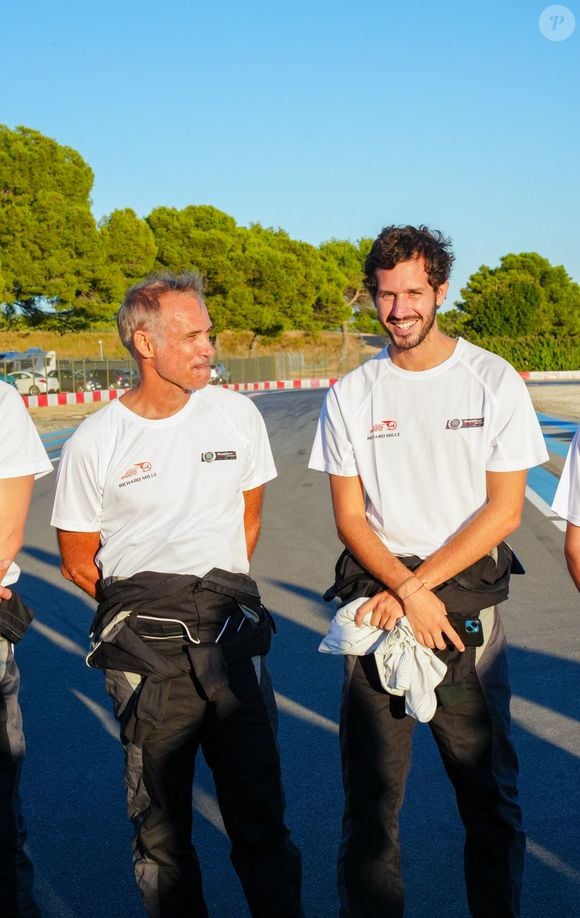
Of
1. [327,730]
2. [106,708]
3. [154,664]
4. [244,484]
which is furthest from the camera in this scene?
[106,708]

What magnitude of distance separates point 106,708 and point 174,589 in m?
2.69

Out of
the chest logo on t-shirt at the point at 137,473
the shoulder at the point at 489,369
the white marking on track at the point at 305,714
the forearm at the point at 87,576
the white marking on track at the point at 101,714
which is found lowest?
the white marking on track at the point at 101,714

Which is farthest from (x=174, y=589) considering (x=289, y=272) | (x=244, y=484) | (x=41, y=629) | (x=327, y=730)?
(x=289, y=272)

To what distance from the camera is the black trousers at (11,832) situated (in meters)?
3.08

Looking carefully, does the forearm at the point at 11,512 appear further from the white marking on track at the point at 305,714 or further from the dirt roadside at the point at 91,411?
the dirt roadside at the point at 91,411

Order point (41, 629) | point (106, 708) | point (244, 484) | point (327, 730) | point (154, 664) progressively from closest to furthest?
point (154, 664), point (244, 484), point (327, 730), point (106, 708), point (41, 629)

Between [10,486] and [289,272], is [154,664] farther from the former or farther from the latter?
[289,272]

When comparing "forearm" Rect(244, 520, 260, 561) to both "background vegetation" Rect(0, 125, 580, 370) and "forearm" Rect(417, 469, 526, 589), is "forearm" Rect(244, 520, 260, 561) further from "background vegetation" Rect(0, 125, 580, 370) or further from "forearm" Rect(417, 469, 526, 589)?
"background vegetation" Rect(0, 125, 580, 370)

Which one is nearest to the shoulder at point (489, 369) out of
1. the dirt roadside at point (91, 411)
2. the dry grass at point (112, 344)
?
the dirt roadside at point (91, 411)

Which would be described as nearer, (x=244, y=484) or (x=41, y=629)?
(x=244, y=484)

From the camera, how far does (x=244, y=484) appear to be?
336 cm

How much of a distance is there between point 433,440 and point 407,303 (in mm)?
404

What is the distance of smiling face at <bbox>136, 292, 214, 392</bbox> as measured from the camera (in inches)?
125

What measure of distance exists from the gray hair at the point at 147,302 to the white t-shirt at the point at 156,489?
0.23m
